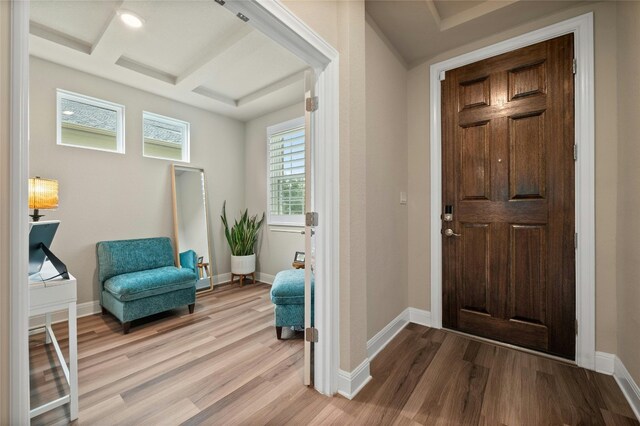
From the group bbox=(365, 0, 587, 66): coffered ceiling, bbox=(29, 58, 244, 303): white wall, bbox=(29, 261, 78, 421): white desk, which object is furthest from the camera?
bbox=(29, 58, 244, 303): white wall

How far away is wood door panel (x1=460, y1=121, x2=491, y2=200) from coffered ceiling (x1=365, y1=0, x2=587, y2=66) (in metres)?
0.74

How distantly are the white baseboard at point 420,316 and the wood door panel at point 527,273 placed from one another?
655 mm

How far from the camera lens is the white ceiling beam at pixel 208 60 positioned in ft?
7.65

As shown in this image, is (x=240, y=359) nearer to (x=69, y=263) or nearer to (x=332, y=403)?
(x=332, y=403)

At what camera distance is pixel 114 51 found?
2541mm

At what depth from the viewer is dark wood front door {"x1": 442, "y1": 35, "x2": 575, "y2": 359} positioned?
1.94 metres

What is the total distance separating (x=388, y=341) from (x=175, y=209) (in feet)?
9.97

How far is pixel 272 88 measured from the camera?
132 inches

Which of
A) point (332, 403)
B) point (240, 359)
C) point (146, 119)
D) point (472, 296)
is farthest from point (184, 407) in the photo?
point (146, 119)

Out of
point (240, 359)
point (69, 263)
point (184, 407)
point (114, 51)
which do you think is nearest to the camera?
point (184, 407)

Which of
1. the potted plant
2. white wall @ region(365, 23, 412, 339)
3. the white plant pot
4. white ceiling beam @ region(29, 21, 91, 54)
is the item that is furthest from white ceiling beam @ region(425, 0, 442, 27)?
the white plant pot

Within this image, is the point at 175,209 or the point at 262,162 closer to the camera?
the point at 175,209

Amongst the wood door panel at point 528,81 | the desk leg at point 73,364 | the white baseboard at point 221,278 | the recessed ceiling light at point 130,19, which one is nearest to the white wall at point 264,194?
the white baseboard at point 221,278

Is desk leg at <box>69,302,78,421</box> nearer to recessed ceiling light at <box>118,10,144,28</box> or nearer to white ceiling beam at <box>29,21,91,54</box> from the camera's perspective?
recessed ceiling light at <box>118,10,144,28</box>
